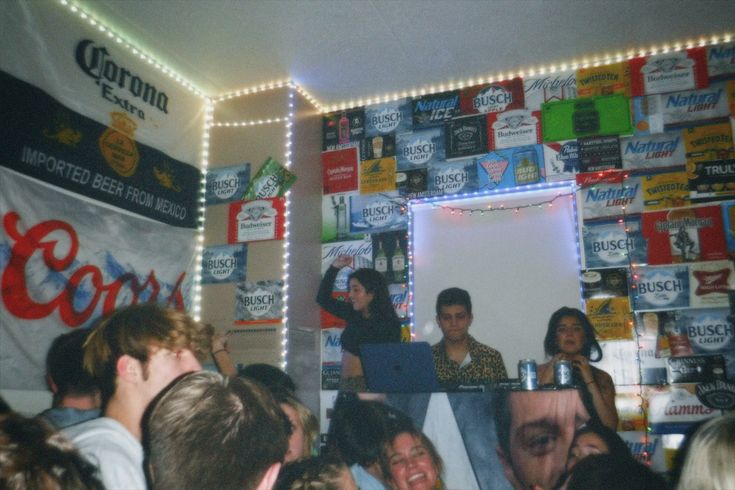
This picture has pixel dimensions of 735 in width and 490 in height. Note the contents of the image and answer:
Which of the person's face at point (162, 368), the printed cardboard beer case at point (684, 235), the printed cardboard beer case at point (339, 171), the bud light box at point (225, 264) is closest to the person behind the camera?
the person's face at point (162, 368)

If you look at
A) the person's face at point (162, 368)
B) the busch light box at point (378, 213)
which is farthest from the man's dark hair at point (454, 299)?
the person's face at point (162, 368)

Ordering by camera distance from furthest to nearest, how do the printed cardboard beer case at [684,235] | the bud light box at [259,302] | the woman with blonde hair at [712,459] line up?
the bud light box at [259,302] → the printed cardboard beer case at [684,235] → the woman with blonde hair at [712,459]

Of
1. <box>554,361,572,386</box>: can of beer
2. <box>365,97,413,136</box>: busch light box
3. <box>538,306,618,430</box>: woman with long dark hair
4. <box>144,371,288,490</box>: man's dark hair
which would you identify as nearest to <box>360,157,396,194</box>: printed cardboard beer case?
<box>365,97,413,136</box>: busch light box

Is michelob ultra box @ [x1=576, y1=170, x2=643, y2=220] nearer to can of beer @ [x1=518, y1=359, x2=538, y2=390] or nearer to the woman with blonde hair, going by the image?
can of beer @ [x1=518, y1=359, x2=538, y2=390]

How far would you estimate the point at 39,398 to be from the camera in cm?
343

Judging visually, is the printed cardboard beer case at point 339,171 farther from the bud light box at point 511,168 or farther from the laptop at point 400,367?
the laptop at point 400,367

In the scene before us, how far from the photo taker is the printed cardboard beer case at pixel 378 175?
4.95 m

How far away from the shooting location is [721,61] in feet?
13.7

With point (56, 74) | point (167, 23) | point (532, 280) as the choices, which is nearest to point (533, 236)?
point (532, 280)

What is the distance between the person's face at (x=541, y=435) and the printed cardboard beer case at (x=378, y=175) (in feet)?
9.44

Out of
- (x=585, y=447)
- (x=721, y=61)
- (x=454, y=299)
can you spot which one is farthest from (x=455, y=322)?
(x=721, y=61)

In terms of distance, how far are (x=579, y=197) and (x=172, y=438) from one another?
3.90 meters

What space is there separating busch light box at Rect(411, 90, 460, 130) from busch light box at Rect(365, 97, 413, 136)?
0.21ft

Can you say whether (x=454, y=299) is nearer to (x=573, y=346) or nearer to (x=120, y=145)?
(x=573, y=346)
